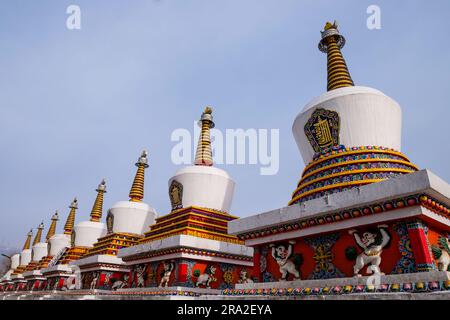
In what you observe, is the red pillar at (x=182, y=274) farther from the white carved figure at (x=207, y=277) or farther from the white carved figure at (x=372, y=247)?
the white carved figure at (x=372, y=247)

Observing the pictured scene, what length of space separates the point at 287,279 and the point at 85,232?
57.2ft

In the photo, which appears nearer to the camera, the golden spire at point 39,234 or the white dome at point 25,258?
the white dome at point 25,258

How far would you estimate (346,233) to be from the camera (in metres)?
6.40

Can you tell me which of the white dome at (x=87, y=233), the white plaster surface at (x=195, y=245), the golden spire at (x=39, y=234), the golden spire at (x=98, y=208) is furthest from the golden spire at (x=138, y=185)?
the golden spire at (x=39, y=234)

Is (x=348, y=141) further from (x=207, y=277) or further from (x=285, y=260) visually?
(x=207, y=277)

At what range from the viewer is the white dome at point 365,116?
26.5 ft

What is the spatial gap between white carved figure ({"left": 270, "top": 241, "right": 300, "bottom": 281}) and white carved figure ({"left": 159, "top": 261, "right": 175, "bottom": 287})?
4.60 m

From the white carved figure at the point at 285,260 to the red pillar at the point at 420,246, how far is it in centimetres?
241

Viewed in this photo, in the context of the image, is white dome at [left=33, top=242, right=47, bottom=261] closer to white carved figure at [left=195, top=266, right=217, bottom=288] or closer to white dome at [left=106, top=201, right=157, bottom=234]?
white dome at [left=106, top=201, right=157, bottom=234]
